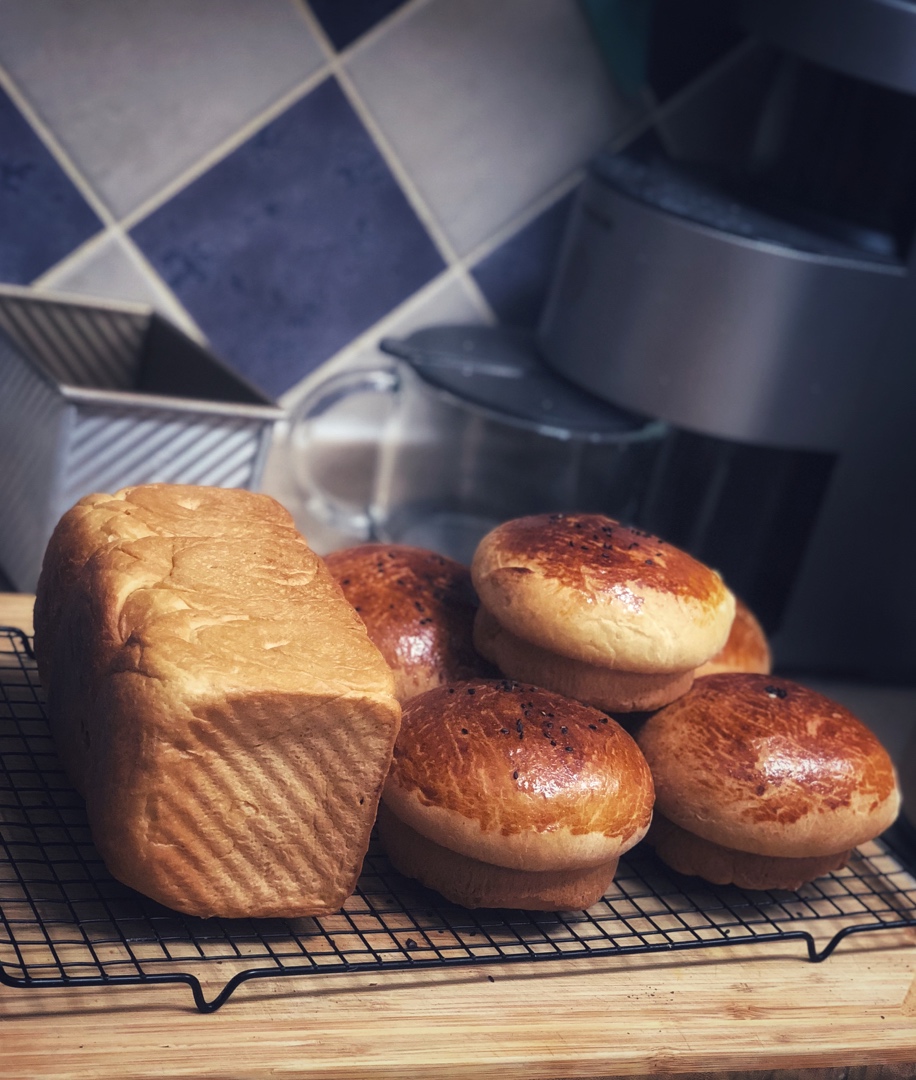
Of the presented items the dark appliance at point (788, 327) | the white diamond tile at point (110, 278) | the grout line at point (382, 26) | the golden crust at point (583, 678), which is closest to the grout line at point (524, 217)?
the dark appliance at point (788, 327)

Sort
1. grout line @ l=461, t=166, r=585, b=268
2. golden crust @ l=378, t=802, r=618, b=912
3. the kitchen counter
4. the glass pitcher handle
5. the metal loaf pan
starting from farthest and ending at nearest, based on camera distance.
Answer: grout line @ l=461, t=166, r=585, b=268 → the glass pitcher handle → the metal loaf pan → golden crust @ l=378, t=802, r=618, b=912 → the kitchen counter

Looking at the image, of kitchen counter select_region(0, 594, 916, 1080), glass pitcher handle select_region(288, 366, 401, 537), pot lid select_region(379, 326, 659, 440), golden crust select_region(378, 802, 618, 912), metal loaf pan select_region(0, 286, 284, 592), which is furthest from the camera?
glass pitcher handle select_region(288, 366, 401, 537)

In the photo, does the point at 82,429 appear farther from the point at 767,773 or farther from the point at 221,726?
the point at 767,773

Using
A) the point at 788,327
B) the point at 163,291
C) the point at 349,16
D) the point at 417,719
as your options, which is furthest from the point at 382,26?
the point at 417,719

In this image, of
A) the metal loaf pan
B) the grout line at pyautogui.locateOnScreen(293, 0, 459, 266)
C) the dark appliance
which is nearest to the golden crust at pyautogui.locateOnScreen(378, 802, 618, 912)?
the metal loaf pan

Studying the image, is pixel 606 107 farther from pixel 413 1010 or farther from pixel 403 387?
pixel 413 1010

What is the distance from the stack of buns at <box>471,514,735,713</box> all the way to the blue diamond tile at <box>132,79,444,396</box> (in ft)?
2.11

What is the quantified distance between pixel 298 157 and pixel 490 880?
0.91m

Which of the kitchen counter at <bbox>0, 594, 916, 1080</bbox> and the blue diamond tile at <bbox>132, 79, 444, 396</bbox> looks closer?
the kitchen counter at <bbox>0, 594, 916, 1080</bbox>

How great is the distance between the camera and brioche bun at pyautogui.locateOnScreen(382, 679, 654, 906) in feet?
2.43

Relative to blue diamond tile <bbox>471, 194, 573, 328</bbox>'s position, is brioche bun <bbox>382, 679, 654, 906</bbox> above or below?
below

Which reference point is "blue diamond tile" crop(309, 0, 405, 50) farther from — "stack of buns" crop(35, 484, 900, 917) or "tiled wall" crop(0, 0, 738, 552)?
"stack of buns" crop(35, 484, 900, 917)

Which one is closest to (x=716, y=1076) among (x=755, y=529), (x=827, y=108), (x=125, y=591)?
(x=125, y=591)

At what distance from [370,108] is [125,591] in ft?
2.72
